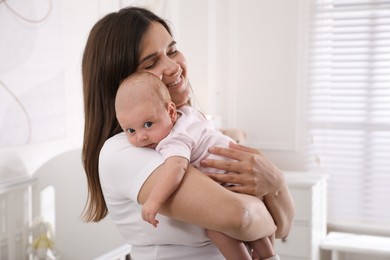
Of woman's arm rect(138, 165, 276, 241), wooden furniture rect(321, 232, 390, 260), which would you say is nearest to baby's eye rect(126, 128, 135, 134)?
woman's arm rect(138, 165, 276, 241)

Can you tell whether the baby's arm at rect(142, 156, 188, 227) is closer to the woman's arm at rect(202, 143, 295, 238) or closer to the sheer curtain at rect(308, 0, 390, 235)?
the woman's arm at rect(202, 143, 295, 238)

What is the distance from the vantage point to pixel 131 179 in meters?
1.02

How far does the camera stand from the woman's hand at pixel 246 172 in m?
1.06

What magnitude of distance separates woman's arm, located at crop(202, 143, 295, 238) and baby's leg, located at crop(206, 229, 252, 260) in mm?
101

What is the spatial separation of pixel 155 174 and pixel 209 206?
0.13m

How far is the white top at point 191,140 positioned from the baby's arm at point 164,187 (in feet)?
0.14

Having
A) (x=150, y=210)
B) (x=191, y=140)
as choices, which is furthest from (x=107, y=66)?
(x=150, y=210)

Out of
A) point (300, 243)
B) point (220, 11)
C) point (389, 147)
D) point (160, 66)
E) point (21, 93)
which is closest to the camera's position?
point (160, 66)

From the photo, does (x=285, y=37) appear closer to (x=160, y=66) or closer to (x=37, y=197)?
(x=37, y=197)

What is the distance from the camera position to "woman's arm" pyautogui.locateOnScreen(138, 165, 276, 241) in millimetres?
947

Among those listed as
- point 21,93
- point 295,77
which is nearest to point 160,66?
point 21,93

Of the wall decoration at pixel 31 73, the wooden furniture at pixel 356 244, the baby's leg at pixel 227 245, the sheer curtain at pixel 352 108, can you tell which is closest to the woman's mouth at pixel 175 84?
the baby's leg at pixel 227 245

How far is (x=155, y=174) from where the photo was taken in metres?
1.00

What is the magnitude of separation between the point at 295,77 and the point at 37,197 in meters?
2.04
